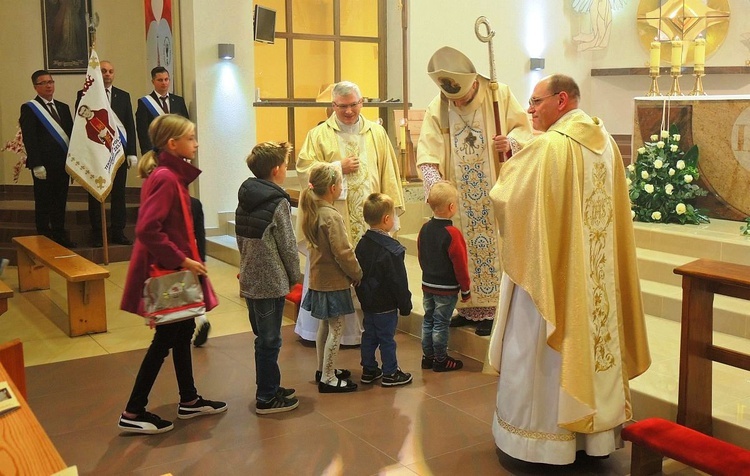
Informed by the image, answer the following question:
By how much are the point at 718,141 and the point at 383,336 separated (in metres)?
3.37

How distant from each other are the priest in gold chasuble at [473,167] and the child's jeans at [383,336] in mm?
746

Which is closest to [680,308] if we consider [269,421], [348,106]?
[348,106]

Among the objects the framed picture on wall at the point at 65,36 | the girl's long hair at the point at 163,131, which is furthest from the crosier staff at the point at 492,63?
the framed picture on wall at the point at 65,36

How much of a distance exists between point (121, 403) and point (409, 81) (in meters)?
6.71

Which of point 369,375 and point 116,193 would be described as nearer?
point 369,375

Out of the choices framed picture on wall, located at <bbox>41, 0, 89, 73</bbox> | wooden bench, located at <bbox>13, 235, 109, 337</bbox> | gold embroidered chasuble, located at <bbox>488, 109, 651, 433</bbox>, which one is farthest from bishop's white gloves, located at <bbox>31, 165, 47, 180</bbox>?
gold embroidered chasuble, located at <bbox>488, 109, 651, 433</bbox>

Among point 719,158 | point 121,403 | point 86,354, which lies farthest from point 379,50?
point 121,403

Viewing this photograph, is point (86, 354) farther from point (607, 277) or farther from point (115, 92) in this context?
point (115, 92)

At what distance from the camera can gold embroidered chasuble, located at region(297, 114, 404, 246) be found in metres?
5.21

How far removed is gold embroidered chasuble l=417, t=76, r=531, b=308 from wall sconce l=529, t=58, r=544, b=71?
20.9 feet

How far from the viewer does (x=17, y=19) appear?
10.1m

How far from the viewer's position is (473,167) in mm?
5094

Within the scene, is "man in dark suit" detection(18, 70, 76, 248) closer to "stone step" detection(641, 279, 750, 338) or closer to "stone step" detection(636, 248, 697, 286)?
"stone step" detection(636, 248, 697, 286)

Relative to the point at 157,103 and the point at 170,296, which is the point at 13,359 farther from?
the point at 157,103
